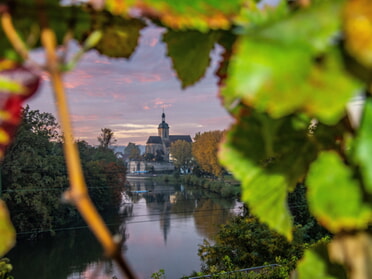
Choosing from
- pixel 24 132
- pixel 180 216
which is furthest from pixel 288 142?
pixel 180 216

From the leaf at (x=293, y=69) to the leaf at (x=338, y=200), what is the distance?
33 mm

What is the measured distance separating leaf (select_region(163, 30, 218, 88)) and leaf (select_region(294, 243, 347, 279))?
106 millimetres

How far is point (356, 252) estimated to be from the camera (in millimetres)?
107

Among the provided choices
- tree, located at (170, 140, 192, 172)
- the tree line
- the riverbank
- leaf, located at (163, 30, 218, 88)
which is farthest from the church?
leaf, located at (163, 30, 218, 88)

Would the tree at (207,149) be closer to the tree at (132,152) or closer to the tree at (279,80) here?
the tree at (132,152)

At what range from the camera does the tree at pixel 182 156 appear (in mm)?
12867

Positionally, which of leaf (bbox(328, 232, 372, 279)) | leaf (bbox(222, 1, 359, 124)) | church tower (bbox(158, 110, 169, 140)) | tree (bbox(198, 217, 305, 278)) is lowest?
tree (bbox(198, 217, 305, 278))

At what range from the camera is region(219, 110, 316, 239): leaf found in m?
0.15

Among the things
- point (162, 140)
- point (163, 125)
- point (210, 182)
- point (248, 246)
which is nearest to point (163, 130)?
point (163, 125)

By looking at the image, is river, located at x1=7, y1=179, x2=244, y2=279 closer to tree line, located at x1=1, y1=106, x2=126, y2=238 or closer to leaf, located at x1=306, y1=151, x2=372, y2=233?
tree line, located at x1=1, y1=106, x2=126, y2=238

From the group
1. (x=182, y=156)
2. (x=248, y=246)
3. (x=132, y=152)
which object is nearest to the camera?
(x=248, y=246)

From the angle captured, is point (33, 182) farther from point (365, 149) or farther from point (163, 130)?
point (163, 130)

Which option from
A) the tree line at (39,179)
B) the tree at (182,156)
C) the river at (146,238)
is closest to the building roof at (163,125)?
the tree at (182,156)

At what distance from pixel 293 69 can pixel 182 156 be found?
42.1 feet
